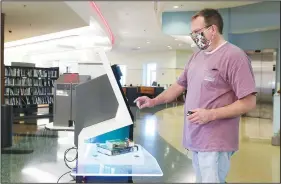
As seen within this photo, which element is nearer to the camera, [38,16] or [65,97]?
[65,97]

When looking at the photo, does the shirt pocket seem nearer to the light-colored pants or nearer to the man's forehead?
the man's forehead

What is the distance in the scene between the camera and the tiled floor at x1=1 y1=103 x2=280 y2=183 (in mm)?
2699

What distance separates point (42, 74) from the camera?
8797 mm

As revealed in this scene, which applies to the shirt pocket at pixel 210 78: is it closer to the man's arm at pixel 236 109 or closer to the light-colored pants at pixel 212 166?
the man's arm at pixel 236 109

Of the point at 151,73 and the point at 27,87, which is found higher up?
the point at 151,73

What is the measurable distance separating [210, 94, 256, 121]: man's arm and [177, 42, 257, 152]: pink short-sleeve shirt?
29 millimetres

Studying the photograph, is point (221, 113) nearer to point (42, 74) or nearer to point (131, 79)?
point (42, 74)

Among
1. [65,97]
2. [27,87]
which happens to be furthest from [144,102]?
[27,87]

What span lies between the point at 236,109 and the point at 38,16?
6374 millimetres

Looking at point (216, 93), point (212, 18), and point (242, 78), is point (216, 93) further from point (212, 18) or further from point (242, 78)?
point (212, 18)

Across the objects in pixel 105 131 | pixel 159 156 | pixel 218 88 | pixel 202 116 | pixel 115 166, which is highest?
pixel 218 88

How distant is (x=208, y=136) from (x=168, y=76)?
14.7 metres

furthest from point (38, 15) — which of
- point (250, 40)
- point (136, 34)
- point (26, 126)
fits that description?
point (250, 40)

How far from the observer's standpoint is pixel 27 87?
8453mm
